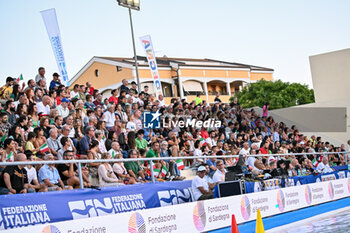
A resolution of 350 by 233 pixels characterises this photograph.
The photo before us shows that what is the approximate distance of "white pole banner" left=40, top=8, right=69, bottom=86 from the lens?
1853 centimetres

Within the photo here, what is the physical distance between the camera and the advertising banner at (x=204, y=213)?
8.30m

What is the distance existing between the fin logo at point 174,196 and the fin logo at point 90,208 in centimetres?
188

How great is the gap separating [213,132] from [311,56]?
19.8 metres

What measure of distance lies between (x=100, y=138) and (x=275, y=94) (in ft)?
166

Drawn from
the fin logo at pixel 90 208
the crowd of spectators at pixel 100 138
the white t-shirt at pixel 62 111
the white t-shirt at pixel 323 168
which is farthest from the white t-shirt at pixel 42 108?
the white t-shirt at pixel 323 168

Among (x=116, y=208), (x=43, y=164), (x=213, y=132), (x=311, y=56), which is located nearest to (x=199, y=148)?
(x=213, y=132)

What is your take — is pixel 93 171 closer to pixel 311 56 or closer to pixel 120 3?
pixel 120 3

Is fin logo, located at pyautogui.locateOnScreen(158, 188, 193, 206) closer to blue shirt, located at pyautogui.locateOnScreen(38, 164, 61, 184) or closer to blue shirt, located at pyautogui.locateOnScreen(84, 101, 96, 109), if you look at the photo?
blue shirt, located at pyautogui.locateOnScreen(38, 164, 61, 184)

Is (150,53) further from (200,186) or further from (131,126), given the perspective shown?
(200,186)

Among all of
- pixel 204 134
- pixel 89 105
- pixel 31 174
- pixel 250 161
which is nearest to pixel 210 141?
pixel 204 134

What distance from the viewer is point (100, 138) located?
39.3 ft

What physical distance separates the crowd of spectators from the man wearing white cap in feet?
1.49

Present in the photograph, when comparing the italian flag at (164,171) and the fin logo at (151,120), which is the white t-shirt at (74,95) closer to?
the fin logo at (151,120)

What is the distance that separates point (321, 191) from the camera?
16625 millimetres
